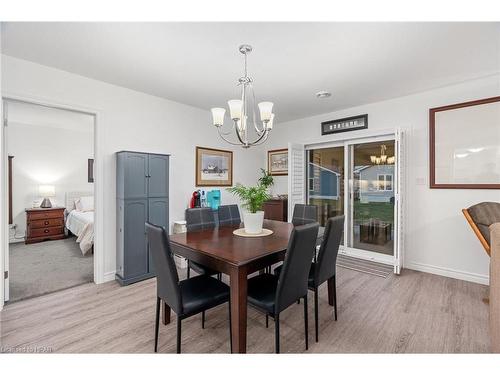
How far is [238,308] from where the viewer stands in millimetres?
1573

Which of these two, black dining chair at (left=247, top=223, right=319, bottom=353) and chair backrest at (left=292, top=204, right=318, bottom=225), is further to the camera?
chair backrest at (left=292, top=204, right=318, bottom=225)

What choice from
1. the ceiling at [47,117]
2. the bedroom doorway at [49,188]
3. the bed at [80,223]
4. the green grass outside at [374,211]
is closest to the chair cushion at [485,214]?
the green grass outside at [374,211]

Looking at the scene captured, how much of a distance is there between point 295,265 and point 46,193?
19.2 feet

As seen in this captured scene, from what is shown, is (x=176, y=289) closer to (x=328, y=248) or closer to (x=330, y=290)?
(x=328, y=248)

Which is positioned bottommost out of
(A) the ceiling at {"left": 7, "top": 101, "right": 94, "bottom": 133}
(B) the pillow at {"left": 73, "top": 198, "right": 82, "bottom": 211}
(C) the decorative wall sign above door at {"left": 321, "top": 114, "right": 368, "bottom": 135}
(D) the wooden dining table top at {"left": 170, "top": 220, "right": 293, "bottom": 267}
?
(D) the wooden dining table top at {"left": 170, "top": 220, "right": 293, "bottom": 267}

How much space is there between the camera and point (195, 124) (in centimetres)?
407

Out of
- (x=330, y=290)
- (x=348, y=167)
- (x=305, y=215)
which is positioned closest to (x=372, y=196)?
(x=348, y=167)

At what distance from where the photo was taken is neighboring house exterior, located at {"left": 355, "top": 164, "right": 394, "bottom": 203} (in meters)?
3.82

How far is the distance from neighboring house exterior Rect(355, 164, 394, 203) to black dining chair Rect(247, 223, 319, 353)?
8.98 ft

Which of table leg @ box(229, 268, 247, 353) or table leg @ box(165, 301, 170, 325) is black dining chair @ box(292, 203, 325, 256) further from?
table leg @ box(165, 301, 170, 325)

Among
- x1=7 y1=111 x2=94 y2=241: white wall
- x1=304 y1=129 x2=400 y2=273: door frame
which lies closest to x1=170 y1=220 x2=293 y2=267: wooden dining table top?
x1=304 y1=129 x2=400 y2=273: door frame
